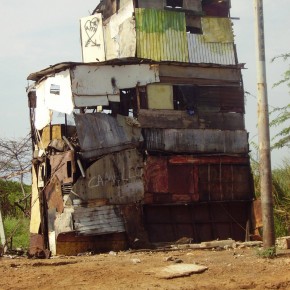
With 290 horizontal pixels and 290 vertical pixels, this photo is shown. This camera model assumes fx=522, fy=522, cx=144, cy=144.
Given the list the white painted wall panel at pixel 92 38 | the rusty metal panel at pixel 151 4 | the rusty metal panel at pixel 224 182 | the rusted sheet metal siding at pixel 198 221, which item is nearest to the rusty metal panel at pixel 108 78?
the rusty metal panel at pixel 151 4

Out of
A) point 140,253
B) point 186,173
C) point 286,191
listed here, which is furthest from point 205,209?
point 140,253

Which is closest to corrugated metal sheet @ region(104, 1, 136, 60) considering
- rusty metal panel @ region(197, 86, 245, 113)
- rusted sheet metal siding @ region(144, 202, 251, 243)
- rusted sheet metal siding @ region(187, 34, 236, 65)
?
rusted sheet metal siding @ region(187, 34, 236, 65)

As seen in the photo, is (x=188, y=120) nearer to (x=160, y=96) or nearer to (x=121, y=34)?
(x=160, y=96)

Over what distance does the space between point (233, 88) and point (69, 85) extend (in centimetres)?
642

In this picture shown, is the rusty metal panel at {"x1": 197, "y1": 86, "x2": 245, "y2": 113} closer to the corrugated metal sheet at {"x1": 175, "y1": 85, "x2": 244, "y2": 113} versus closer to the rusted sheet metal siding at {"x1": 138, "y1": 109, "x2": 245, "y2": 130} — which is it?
Answer: the corrugated metal sheet at {"x1": 175, "y1": 85, "x2": 244, "y2": 113}

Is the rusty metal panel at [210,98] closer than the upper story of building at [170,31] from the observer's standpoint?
Yes

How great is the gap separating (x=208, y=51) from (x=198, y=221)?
261 inches

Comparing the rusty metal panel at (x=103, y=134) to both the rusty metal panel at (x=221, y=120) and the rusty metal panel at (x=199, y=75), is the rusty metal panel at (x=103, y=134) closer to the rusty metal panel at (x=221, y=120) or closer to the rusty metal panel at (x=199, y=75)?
the rusty metal panel at (x=199, y=75)

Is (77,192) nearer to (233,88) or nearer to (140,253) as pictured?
(140,253)

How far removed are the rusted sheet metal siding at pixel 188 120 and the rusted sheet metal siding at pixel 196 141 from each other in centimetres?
22

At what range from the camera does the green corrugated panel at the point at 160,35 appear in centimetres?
1953

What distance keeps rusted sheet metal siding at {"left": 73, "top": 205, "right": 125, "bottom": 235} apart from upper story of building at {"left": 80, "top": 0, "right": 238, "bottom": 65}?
19.9 feet

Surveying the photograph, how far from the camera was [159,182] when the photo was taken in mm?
17656

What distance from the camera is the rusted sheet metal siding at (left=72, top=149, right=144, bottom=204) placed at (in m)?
16.7
